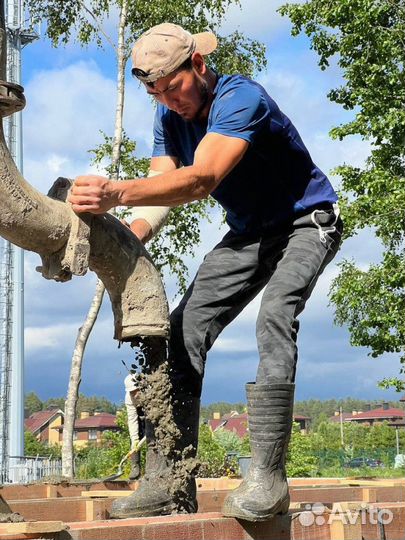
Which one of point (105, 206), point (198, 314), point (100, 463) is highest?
point (105, 206)

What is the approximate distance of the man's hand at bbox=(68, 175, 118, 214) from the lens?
117 inches

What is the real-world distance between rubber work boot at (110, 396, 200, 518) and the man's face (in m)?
1.18

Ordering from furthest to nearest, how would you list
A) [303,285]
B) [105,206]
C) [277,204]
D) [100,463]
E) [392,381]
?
1. [392,381]
2. [100,463]
3. [277,204]
4. [303,285]
5. [105,206]

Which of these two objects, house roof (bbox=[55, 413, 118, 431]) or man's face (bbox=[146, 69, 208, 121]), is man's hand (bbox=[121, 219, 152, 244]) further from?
house roof (bbox=[55, 413, 118, 431])

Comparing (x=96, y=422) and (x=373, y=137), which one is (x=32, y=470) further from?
(x=96, y=422)

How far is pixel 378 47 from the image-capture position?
19297mm

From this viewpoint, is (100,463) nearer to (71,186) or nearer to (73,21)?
(73,21)

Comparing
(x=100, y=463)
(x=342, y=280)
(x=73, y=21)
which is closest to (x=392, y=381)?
(x=342, y=280)

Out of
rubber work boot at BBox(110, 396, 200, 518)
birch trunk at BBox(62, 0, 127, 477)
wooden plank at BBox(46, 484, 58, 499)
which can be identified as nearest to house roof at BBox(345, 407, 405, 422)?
birch trunk at BBox(62, 0, 127, 477)

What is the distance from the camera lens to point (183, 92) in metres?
3.56

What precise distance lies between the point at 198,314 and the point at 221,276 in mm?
200

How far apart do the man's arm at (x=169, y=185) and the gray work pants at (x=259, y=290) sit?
1.71 ft

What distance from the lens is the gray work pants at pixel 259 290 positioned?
3.36 m

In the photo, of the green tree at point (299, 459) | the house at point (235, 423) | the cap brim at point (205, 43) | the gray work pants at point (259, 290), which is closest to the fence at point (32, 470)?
the house at point (235, 423)
